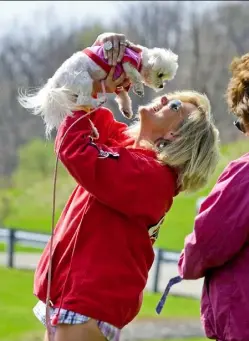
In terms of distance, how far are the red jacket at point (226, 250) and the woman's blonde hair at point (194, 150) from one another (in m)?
0.18

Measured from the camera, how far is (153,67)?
2.80 m

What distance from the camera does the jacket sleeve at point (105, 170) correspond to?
2648 millimetres

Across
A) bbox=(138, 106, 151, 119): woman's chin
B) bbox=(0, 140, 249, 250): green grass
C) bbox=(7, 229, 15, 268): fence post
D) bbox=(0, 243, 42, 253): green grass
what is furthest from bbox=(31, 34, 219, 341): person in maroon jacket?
bbox=(0, 140, 249, 250): green grass

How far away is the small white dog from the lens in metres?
2.73

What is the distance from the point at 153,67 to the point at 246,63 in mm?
326

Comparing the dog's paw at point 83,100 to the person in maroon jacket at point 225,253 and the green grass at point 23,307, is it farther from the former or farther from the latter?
the green grass at point 23,307

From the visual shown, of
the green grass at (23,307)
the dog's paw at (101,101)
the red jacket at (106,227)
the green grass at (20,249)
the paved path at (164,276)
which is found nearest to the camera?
the red jacket at (106,227)

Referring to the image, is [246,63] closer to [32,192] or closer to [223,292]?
[223,292]

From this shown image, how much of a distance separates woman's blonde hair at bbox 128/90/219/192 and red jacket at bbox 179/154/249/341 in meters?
0.18

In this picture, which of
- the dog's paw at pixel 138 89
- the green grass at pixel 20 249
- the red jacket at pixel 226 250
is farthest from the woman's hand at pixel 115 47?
the green grass at pixel 20 249

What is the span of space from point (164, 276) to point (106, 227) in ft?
39.4

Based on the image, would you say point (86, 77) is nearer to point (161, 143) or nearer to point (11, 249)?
point (161, 143)

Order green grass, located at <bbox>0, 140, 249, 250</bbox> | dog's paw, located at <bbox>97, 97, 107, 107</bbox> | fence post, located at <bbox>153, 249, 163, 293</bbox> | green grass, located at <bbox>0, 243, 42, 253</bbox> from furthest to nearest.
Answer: green grass, located at <bbox>0, 140, 249, 250</bbox> → green grass, located at <bbox>0, 243, 42, 253</bbox> → fence post, located at <bbox>153, 249, 163, 293</bbox> → dog's paw, located at <bbox>97, 97, 107, 107</bbox>

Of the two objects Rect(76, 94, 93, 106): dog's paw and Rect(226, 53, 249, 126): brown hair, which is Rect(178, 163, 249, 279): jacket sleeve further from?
Rect(76, 94, 93, 106): dog's paw
